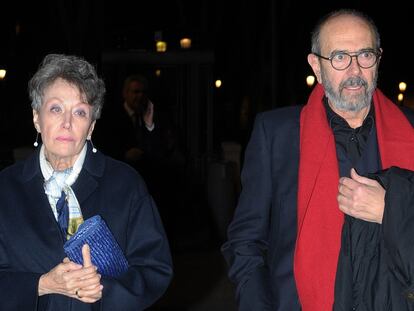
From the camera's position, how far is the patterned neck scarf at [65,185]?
317 centimetres

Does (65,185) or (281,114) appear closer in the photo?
(65,185)

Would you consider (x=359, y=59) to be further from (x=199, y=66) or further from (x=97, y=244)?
(x=199, y=66)

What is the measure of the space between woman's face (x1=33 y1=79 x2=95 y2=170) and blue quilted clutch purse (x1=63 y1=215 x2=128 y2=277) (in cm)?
42

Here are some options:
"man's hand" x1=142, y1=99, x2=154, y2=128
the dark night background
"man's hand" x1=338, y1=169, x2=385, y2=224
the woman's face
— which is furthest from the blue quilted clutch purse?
"man's hand" x1=142, y1=99, x2=154, y2=128

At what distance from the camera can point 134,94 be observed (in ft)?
25.3

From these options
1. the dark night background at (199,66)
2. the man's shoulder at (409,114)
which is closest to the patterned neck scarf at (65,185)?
the dark night background at (199,66)

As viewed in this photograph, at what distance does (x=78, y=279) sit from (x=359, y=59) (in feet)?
4.93

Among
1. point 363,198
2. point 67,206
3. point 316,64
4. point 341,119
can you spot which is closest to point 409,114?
point 341,119

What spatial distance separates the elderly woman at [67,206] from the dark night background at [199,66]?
1272 mm

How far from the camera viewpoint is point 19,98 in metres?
44.5

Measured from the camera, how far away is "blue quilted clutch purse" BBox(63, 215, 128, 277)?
2.81m

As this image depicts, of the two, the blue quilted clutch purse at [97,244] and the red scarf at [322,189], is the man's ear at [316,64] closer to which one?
the red scarf at [322,189]

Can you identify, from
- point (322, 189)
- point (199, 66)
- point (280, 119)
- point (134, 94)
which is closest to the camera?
point (322, 189)

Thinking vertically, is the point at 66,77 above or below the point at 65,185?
above
